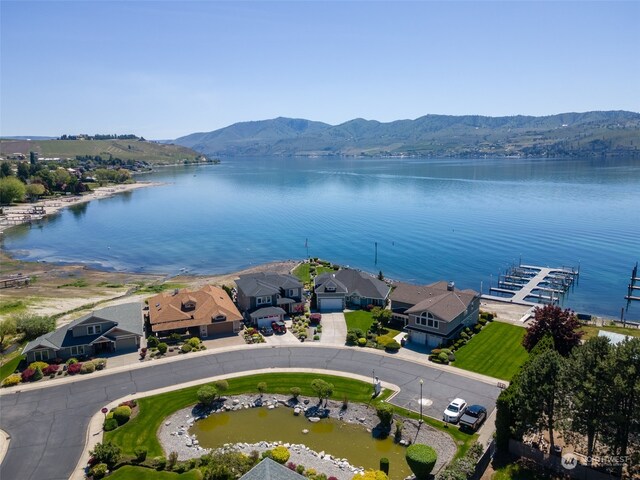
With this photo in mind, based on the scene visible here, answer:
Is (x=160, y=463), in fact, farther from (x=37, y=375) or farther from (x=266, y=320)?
(x=266, y=320)

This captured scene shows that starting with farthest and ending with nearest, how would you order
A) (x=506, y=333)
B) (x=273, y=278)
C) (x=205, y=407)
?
(x=273, y=278) < (x=506, y=333) < (x=205, y=407)

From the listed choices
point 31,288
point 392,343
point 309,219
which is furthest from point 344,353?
point 309,219

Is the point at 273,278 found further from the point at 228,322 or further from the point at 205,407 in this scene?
the point at 205,407

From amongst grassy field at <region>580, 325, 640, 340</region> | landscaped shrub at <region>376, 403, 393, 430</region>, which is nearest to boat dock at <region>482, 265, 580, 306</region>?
grassy field at <region>580, 325, 640, 340</region>

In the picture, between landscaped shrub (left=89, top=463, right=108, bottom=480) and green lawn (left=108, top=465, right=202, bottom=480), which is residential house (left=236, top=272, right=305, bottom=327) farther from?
landscaped shrub (left=89, top=463, right=108, bottom=480)

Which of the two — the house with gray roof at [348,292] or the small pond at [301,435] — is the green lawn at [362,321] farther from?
the small pond at [301,435]

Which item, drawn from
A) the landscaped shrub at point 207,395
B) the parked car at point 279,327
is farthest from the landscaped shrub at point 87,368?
the parked car at point 279,327

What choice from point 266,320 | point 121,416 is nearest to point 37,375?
point 121,416
